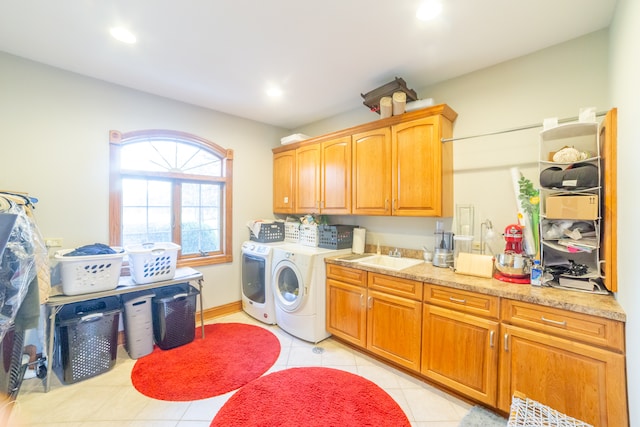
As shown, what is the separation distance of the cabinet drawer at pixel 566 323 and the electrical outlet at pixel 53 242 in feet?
11.8

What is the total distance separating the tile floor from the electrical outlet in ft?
3.48

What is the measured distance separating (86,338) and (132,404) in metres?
0.69

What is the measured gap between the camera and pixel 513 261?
72.8 inches

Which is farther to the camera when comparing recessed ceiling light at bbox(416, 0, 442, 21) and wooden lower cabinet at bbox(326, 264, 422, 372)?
wooden lower cabinet at bbox(326, 264, 422, 372)

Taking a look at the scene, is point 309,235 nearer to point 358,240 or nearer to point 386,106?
point 358,240

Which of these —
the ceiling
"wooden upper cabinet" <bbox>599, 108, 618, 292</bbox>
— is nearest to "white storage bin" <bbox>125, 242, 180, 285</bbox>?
the ceiling

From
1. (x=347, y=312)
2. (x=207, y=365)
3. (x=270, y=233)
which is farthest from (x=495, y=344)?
(x=270, y=233)

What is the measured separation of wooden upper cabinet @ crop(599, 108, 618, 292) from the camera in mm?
1453

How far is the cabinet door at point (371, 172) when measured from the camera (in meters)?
2.60

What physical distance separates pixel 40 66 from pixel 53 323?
7.12 feet

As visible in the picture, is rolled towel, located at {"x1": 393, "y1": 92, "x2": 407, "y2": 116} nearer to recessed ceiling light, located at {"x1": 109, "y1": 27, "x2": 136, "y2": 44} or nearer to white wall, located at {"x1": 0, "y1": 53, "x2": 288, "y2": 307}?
recessed ceiling light, located at {"x1": 109, "y1": 27, "x2": 136, "y2": 44}

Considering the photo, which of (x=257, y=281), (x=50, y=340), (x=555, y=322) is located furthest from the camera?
(x=257, y=281)

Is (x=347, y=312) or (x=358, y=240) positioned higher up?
(x=358, y=240)

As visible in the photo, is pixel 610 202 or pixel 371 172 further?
pixel 371 172
